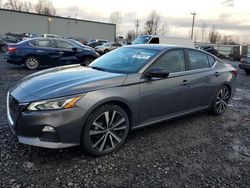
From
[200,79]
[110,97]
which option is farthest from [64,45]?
[110,97]

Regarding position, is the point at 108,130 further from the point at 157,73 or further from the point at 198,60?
the point at 198,60

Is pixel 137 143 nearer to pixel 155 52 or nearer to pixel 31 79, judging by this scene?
pixel 155 52

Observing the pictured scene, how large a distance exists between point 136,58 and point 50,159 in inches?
80.4

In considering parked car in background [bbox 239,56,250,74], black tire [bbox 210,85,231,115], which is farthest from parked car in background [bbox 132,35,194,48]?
black tire [bbox 210,85,231,115]

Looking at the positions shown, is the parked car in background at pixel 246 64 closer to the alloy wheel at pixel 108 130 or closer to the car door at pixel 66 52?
the car door at pixel 66 52

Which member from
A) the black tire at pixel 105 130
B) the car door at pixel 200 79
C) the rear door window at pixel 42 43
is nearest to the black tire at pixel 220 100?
the car door at pixel 200 79

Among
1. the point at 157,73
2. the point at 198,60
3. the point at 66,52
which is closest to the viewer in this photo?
the point at 157,73

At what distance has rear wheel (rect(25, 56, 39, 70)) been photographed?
10.9 meters

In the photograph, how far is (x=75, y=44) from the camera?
38.0ft

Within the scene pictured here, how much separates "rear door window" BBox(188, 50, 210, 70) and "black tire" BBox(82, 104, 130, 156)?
1877 millimetres

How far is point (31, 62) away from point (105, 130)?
28.2 ft

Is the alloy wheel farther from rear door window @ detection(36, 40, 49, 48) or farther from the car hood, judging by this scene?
rear door window @ detection(36, 40, 49, 48)

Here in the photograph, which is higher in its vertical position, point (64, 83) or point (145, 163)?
point (64, 83)

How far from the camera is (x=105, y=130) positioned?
3.42 metres
